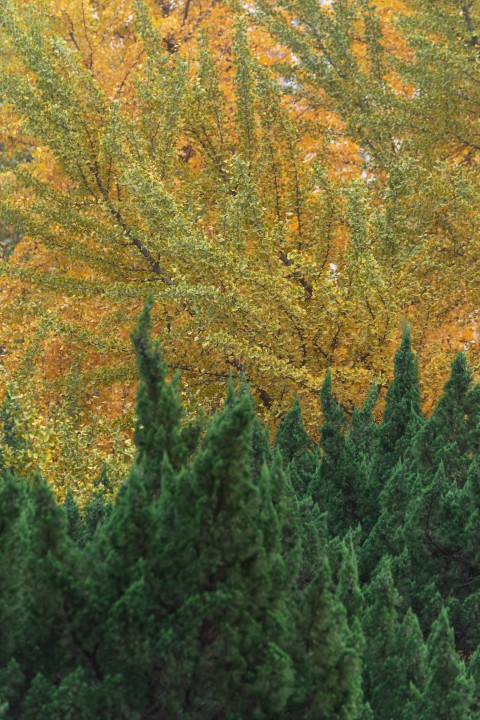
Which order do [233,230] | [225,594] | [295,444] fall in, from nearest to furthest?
[225,594], [295,444], [233,230]

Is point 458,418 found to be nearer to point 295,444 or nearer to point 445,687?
point 295,444

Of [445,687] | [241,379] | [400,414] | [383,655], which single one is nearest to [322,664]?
[445,687]

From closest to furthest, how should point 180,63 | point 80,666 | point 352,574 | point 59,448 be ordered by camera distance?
point 80,666 < point 352,574 < point 59,448 < point 180,63

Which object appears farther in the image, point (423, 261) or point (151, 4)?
point (151, 4)

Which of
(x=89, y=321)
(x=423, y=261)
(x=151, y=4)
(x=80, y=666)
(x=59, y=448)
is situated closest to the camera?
(x=80, y=666)

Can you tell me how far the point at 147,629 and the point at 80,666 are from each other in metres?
0.19

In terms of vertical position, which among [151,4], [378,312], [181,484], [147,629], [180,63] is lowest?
[147,629]

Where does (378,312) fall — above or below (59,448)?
above

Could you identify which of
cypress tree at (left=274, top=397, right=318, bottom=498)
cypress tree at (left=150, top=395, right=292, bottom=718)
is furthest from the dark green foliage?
cypress tree at (left=274, top=397, right=318, bottom=498)

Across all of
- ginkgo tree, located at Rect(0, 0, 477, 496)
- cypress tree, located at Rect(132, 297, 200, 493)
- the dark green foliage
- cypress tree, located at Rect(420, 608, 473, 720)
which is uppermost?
ginkgo tree, located at Rect(0, 0, 477, 496)

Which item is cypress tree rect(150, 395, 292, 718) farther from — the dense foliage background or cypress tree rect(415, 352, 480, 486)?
cypress tree rect(415, 352, 480, 486)

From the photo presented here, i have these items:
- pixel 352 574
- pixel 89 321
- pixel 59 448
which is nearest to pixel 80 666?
pixel 352 574

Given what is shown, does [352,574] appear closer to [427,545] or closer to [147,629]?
[147,629]

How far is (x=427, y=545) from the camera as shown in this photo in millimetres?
4410
